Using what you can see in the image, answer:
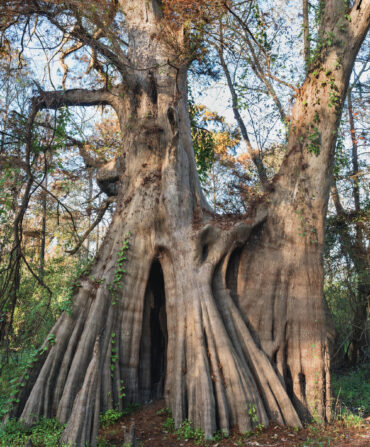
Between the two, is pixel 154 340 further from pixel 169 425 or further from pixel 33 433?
pixel 33 433

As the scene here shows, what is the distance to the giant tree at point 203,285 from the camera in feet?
17.7

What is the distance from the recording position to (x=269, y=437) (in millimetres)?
4766

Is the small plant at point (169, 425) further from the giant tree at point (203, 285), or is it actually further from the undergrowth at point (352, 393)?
the undergrowth at point (352, 393)

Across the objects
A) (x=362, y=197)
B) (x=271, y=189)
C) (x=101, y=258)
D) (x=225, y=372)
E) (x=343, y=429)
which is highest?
(x=362, y=197)

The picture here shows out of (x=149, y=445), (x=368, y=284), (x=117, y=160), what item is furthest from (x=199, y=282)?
(x=368, y=284)

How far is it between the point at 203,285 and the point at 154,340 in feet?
6.21

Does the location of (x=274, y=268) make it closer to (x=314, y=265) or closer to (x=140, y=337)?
(x=314, y=265)

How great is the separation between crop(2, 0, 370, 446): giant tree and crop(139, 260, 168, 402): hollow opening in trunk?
1.0 inches

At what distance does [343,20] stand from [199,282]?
5160mm

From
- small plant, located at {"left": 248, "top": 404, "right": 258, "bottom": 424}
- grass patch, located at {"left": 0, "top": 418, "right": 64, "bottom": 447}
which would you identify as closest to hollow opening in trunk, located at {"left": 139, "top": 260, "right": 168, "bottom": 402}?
grass patch, located at {"left": 0, "top": 418, "right": 64, "bottom": 447}

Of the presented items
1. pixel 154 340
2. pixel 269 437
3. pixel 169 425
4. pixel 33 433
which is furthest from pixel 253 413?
pixel 33 433

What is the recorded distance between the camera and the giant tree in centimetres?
539

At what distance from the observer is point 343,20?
249 inches

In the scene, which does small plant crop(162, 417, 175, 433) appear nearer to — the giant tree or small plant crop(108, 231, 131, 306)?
the giant tree
